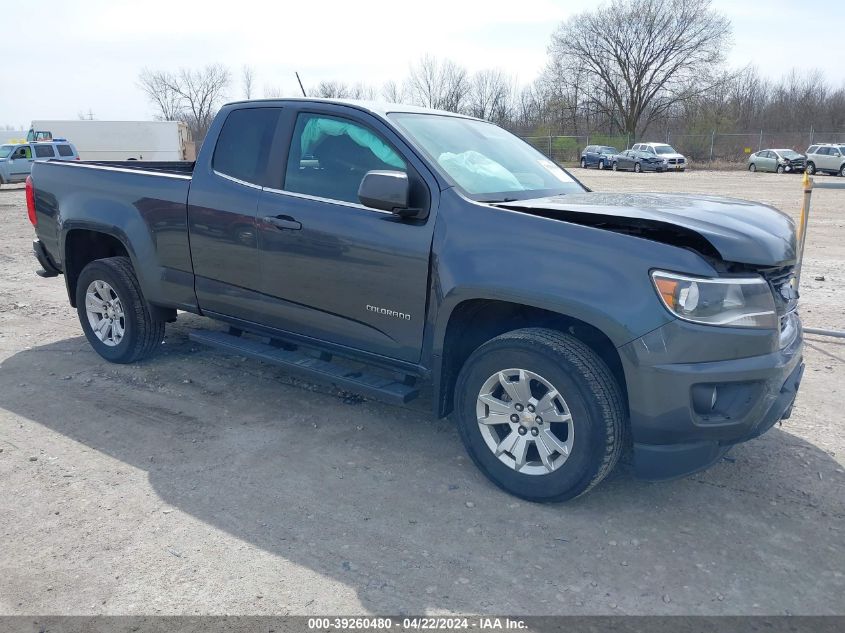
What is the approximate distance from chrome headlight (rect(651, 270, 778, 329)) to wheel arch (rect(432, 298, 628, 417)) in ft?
1.42

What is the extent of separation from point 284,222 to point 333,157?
481 millimetres

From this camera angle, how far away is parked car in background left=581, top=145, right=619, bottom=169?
4366 cm

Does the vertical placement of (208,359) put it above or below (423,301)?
below

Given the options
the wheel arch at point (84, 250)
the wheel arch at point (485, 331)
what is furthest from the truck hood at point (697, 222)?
the wheel arch at point (84, 250)

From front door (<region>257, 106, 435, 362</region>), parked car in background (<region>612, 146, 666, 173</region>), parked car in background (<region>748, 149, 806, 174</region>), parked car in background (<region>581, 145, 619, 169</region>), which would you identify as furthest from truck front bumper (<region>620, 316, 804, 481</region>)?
parked car in background (<region>581, 145, 619, 169</region>)

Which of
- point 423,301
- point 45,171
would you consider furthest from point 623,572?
point 45,171

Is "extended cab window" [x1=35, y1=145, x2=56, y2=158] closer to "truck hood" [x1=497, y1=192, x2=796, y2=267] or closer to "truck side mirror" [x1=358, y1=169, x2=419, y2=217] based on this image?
"truck side mirror" [x1=358, y1=169, x2=419, y2=217]

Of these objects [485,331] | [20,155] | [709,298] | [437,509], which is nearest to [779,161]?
[20,155]

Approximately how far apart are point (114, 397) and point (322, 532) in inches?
92.4

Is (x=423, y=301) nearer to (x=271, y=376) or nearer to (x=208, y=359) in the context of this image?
(x=271, y=376)

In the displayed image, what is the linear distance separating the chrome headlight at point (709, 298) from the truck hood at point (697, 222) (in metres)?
0.12

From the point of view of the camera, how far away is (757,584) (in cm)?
282

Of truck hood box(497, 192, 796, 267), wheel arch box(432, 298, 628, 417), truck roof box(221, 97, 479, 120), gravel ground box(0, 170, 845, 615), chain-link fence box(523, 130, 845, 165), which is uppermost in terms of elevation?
chain-link fence box(523, 130, 845, 165)

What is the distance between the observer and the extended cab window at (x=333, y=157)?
12.9 ft
